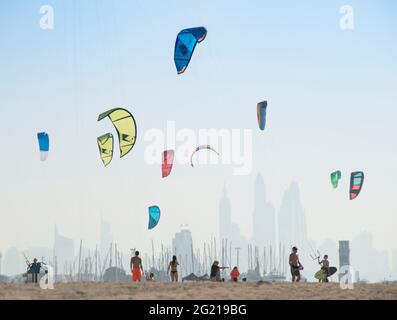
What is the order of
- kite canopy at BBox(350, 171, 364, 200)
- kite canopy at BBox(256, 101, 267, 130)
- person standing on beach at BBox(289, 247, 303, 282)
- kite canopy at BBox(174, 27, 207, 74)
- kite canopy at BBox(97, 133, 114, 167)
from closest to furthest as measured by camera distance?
person standing on beach at BBox(289, 247, 303, 282)
kite canopy at BBox(174, 27, 207, 74)
kite canopy at BBox(97, 133, 114, 167)
kite canopy at BBox(256, 101, 267, 130)
kite canopy at BBox(350, 171, 364, 200)

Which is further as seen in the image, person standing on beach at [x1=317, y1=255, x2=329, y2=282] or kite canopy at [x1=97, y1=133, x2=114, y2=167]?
kite canopy at [x1=97, y1=133, x2=114, y2=167]

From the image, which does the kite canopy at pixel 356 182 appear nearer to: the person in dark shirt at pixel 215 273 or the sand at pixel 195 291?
the person in dark shirt at pixel 215 273

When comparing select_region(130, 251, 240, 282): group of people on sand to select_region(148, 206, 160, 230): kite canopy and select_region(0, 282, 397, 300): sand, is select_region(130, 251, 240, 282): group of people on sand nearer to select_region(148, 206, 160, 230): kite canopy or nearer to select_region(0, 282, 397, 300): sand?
select_region(0, 282, 397, 300): sand

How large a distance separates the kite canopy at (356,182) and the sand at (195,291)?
1503 cm

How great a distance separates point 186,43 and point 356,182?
41.1 ft

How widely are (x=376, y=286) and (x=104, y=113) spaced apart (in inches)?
423

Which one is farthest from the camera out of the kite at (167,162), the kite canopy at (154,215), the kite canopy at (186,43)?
the kite canopy at (154,215)

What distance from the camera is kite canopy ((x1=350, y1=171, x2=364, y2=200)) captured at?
1463 inches

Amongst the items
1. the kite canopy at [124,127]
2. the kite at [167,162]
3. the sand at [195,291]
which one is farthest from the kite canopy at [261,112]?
the sand at [195,291]

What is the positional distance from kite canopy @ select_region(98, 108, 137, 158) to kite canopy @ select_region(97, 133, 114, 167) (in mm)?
1257

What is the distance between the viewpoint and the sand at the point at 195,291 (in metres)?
19.3

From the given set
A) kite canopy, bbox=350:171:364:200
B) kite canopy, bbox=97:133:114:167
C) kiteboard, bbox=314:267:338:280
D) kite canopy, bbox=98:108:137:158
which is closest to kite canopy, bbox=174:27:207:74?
kite canopy, bbox=98:108:137:158

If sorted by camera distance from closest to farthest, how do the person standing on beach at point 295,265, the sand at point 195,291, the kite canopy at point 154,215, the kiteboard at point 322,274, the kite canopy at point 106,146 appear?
1. the sand at point 195,291
2. the person standing on beach at point 295,265
3. the kiteboard at point 322,274
4. the kite canopy at point 106,146
5. the kite canopy at point 154,215
